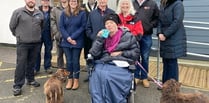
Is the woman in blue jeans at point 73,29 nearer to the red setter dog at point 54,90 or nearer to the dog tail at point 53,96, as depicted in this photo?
the red setter dog at point 54,90

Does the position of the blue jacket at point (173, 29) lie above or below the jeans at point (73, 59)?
above

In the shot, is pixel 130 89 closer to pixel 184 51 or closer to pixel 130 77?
pixel 130 77

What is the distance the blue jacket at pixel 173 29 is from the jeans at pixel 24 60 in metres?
2.22

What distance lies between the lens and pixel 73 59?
5.71 meters

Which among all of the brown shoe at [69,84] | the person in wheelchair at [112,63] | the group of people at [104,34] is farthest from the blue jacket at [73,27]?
the person in wheelchair at [112,63]

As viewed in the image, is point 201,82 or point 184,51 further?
point 201,82

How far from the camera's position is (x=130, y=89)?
14.5ft

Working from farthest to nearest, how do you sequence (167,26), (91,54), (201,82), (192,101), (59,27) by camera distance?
(201,82) < (59,27) < (167,26) < (91,54) < (192,101)

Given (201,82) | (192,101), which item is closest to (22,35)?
(192,101)

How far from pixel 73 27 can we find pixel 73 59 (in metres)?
0.57

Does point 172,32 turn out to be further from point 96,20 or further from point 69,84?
point 69,84

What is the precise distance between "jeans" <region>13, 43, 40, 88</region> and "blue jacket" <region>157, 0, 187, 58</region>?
2224 millimetres

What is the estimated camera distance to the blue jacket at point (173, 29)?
5.03 m

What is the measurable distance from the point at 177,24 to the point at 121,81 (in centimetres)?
138
